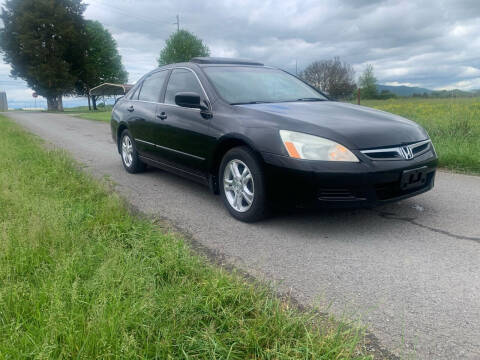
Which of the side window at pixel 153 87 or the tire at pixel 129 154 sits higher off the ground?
the side window at pixel 153 87

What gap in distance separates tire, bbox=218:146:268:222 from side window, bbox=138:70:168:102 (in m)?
1.90

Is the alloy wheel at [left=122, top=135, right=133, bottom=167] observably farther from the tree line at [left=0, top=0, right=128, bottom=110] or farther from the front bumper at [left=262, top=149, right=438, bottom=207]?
the tree line at [left=0, top=0, right=128, bottom=110]

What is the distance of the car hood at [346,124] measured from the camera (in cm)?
311

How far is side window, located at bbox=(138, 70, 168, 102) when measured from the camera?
16.9 feet

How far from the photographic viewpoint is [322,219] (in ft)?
11.9

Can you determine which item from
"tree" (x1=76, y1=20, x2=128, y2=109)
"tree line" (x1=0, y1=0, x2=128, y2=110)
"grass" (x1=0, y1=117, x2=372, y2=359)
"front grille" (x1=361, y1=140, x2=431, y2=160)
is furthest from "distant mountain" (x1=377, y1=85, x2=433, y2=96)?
"tree" (x1=76, y1=20, x2=128, y2=109)

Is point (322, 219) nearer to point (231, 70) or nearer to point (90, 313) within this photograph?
point (231, 70)

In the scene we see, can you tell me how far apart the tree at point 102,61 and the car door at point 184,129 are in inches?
2015

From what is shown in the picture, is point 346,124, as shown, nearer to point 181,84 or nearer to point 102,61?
point 181,84

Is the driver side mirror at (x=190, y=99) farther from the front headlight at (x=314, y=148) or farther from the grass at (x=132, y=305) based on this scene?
the grass at (x=132, y=305)

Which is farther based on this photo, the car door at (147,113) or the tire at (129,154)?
the tire at (129,154)

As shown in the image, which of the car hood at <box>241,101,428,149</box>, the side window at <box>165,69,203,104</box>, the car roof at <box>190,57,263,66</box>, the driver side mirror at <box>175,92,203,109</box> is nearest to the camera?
the car hood at <box>241,101,428,149</box>

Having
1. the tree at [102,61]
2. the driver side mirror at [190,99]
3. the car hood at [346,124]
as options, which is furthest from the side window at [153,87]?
the tree at [102,61]

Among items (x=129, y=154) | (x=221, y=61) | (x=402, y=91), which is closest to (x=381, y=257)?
(x=221, y=61)
